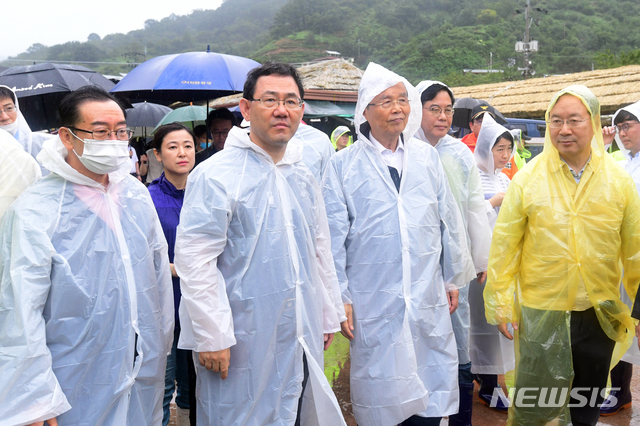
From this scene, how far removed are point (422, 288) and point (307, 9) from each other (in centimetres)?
7076

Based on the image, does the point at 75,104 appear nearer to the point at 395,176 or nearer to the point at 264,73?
the point at 264,73

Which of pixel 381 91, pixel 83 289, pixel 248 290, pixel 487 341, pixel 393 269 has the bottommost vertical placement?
pixel 487 341

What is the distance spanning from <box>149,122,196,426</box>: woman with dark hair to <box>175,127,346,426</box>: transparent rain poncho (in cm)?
88

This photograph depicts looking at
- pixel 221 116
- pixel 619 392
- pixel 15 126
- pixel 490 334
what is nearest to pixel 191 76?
pixel 221 116

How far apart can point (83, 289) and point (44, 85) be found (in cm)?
475

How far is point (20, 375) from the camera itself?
181cm

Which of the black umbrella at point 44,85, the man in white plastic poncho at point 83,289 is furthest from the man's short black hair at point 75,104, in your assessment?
the black umbrella at point 44,85

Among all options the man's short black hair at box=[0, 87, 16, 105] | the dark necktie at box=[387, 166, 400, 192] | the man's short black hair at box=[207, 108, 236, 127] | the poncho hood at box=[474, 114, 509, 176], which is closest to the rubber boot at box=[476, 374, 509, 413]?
the poncho hood at box=[474, 114, 509, 176]

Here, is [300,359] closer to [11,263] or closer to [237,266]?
[237,266]

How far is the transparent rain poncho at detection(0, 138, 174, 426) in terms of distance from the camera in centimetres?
183

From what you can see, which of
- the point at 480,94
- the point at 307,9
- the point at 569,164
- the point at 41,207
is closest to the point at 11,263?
the point at 41,207

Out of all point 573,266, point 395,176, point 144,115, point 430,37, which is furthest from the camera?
point 430,37

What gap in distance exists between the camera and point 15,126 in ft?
12.3

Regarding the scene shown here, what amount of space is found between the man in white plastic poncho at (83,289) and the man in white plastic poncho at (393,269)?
1.00 m
